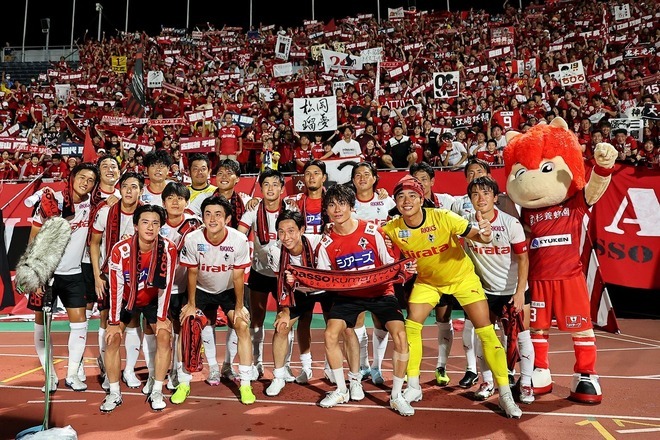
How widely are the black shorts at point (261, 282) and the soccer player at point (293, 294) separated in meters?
0.20

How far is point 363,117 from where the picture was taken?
1379cm

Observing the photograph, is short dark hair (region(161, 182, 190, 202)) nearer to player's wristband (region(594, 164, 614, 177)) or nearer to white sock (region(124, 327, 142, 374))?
white sock (region(124, 327, 142, 374))

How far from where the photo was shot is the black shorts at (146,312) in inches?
207

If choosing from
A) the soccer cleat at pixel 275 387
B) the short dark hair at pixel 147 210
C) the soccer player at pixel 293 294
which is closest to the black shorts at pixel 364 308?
the soccer player at pixel 293 294

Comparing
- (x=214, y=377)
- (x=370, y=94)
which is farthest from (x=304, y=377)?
(x=370, y=94)

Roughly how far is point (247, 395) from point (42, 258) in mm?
2241

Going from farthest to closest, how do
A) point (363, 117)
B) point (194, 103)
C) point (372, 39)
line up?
point (372, 39) → point (194, 103) → point (363, 117)

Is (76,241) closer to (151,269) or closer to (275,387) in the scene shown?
(151,269)

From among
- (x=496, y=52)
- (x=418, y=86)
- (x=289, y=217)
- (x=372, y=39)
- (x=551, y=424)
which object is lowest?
(x=551, y=424)

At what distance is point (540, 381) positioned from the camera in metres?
5.25

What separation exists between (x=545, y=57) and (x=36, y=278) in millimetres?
15988

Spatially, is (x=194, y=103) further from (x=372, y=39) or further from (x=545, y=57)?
(x=545, y=57)

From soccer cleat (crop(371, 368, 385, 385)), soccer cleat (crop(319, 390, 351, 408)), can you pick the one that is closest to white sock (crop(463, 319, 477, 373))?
soccer cleat (crop(371, 368, 385, 385))

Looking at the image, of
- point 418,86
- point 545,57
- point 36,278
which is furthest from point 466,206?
point 545,57
